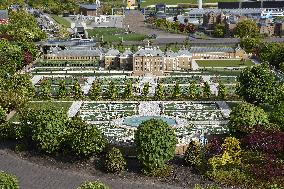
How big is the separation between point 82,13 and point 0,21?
17.4m

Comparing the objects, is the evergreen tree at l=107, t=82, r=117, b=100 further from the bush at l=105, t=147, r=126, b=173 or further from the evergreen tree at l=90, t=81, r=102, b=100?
the bush at l=105, t=147, r=126, b=173

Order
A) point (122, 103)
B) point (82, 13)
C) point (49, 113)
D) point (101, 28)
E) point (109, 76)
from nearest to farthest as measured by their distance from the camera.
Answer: point (49, 113) < point (122, 103) < point (109, 76) < point (101, 28) < point (82, 13)

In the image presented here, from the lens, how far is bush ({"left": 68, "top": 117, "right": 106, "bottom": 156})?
3045 cm

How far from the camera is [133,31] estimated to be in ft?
266

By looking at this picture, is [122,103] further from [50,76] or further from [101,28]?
[101,28]

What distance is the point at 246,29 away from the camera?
245 ft

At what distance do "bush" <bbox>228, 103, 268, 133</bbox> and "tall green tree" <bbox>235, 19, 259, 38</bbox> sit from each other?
42.0m

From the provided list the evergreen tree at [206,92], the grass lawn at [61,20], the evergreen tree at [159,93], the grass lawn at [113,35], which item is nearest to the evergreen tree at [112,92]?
the evergreen tree at [159,93]

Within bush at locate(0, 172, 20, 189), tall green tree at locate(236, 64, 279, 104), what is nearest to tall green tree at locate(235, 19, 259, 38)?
tall green tree at locate(236, 64, 279, 104)

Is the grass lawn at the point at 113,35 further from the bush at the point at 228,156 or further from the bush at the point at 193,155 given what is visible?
the bush at the point at 228,156

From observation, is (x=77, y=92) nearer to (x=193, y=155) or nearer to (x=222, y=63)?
(x=193, y=155)

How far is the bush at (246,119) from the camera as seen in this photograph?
32.7m

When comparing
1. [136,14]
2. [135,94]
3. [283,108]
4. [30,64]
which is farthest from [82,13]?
[283,108]

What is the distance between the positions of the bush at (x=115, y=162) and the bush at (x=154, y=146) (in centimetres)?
100
